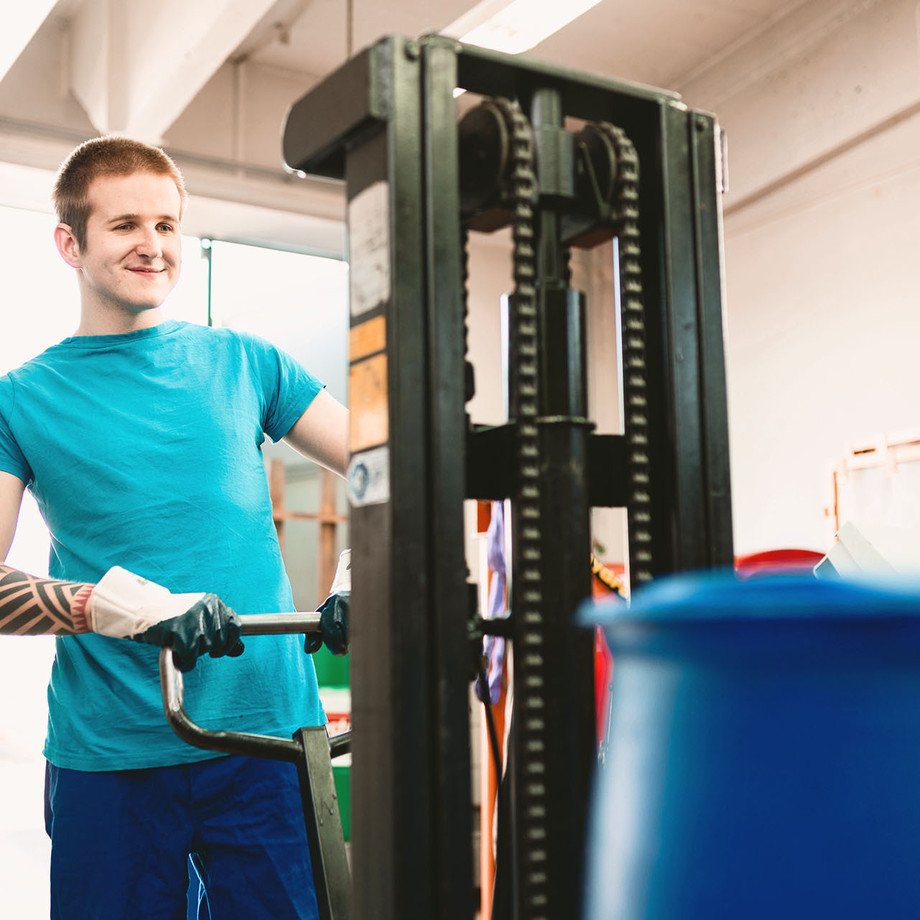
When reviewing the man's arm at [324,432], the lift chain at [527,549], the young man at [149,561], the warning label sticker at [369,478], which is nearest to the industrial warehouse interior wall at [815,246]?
the man's arm at [324,432]

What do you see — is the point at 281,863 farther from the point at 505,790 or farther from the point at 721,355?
the point at 721,355

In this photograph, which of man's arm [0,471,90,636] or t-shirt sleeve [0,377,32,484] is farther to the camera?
t-shirt sleeve [0,377,32,484]

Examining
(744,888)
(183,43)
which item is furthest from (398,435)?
(183,43)

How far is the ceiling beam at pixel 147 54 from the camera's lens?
194 inches


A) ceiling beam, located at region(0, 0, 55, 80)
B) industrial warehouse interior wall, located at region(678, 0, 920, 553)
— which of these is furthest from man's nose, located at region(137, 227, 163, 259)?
industrial warehouse interior wall, located at region(678, 0, 920, 553)

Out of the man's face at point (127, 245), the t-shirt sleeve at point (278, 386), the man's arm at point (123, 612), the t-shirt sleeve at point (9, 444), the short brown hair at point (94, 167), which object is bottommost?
the man's arm at point (123, 612)

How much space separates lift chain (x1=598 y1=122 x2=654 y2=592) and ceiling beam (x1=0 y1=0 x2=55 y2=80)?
4.25 m

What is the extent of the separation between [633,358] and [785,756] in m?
0.63

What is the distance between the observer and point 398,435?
1121 mm

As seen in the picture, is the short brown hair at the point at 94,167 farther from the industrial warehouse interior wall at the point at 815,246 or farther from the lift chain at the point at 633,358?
the industrial warehouse interior wall at the point at 815,246

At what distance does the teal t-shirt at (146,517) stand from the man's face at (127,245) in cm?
A: 8

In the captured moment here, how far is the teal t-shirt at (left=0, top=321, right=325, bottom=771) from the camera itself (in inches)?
73.2

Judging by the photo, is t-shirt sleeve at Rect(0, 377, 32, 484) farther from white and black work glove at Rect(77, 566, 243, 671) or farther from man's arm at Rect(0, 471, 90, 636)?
white and black work glove at Rect(77, 566, 243, 671)

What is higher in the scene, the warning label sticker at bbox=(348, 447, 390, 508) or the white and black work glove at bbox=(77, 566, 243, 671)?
the warning label sticker at bbox=(348, 447, 390, 508)
